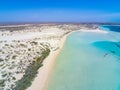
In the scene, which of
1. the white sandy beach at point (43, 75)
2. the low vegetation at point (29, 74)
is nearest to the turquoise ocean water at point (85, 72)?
the white sandy beach at point (43, 75)

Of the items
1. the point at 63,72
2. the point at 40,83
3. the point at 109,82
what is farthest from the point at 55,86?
the point at 109,82

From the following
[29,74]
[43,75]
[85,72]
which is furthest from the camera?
[85,72]

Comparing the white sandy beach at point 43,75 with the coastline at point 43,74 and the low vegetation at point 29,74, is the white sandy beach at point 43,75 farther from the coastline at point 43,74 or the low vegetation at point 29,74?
the low vegetation at point 29,74

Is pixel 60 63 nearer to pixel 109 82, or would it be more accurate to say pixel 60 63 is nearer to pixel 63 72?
pixel 63 72

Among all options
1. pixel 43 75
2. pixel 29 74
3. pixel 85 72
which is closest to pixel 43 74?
pixel 43 75

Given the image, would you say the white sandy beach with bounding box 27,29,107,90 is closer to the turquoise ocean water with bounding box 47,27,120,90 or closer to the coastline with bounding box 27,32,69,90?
the coastline with bounding box 27,32,69,90

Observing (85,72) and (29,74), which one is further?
(85,72)

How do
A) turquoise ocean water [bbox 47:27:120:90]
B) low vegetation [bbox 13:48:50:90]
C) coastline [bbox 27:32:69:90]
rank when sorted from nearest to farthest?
1. low vegetation [bbox 13:48:50:90]
2. coastline [bbox 27:32:69:90]
3. turquoise ocean water [bbox 47:27:120:90]

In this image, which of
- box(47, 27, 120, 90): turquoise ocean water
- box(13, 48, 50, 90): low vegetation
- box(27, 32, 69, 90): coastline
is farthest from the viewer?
box(47, 27, 120, 90): turquoise ocean water

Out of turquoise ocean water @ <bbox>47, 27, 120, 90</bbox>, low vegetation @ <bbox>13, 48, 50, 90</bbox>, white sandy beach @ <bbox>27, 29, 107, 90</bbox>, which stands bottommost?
turquoise ocean water @ <bbox>47, 27, 120, 90</bbox>

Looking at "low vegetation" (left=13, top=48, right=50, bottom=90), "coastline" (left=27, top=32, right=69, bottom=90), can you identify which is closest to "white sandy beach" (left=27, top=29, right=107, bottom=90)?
"coastline" (left=27, top=32, right=69, bottom=90)

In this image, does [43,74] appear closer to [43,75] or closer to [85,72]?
[43,75]
